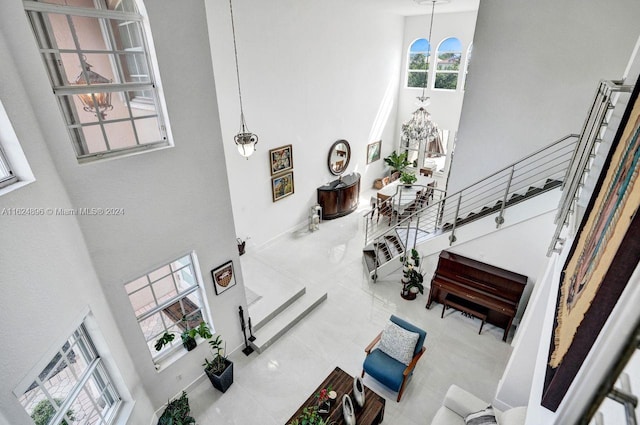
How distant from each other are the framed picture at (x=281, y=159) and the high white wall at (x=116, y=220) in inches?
156

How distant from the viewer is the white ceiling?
9215 millimetres

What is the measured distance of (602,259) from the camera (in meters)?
1.28

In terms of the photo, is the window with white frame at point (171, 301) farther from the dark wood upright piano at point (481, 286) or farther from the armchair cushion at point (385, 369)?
the dark wood upright piano at point (481, 286)

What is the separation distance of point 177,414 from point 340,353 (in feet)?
9.22

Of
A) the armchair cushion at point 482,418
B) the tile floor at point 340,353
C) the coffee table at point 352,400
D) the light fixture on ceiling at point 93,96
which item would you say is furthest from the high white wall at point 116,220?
the armchair cushion at point 482,418

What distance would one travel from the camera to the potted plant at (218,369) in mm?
5148

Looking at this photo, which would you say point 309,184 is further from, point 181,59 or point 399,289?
point 181,59

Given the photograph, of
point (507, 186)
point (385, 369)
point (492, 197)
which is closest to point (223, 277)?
point (385, 369)

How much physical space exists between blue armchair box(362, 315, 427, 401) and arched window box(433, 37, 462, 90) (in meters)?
10.3

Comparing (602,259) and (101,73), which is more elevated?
(101,73)

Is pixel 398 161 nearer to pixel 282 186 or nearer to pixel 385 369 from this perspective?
pixel 282 186

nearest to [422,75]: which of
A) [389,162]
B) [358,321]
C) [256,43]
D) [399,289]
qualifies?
[389,162]

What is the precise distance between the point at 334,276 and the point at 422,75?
9052mm

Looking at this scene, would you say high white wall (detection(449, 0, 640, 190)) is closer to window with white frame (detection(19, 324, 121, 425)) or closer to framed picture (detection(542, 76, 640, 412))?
framed picture (detection(542, 76, 640, 412))
